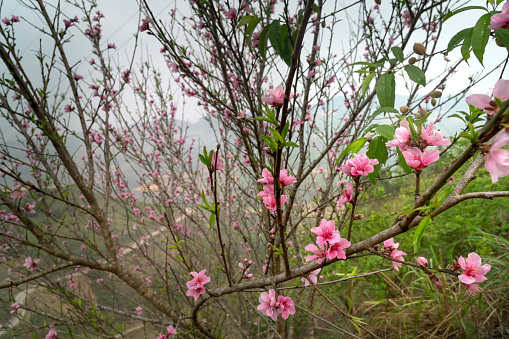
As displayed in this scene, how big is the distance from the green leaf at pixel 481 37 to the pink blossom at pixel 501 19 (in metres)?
0.02

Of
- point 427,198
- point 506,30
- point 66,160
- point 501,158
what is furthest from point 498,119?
point 66,160

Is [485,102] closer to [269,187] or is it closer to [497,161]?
[497,161]

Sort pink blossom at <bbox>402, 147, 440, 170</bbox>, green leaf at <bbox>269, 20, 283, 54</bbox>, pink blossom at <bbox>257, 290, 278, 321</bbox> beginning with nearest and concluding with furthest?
1. pink blossom at <bbox>402, 147, 440, 170</bbox>
2. green leaf at <bbox>269, 20, 283, 54</bbox>
3. pink blossom at <bbox>257, 290, 278, 321</bbox>

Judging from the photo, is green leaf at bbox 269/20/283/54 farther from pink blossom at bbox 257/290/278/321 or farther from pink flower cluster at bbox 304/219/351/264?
pink blossom at bbox 257/290/278/321

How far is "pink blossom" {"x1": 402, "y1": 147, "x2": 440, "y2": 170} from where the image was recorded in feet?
2.18

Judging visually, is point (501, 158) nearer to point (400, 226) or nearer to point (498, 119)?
point (498, 119)

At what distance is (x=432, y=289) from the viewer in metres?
2.81

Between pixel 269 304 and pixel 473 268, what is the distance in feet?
2.62

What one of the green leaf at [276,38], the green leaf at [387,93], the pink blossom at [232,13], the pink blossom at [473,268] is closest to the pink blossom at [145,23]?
the pink blossom at [232,13]

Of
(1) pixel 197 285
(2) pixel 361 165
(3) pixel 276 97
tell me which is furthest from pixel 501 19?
(1) pixel 197 285

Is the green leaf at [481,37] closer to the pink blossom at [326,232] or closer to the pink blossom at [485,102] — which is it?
the pink blossom at [485,102]

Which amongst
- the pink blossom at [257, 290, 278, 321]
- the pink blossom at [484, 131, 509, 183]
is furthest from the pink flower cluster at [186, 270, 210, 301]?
the pink blossom at [484, 131, 509, 183]

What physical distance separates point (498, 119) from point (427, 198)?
0.81 feet

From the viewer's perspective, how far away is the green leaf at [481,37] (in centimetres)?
71
